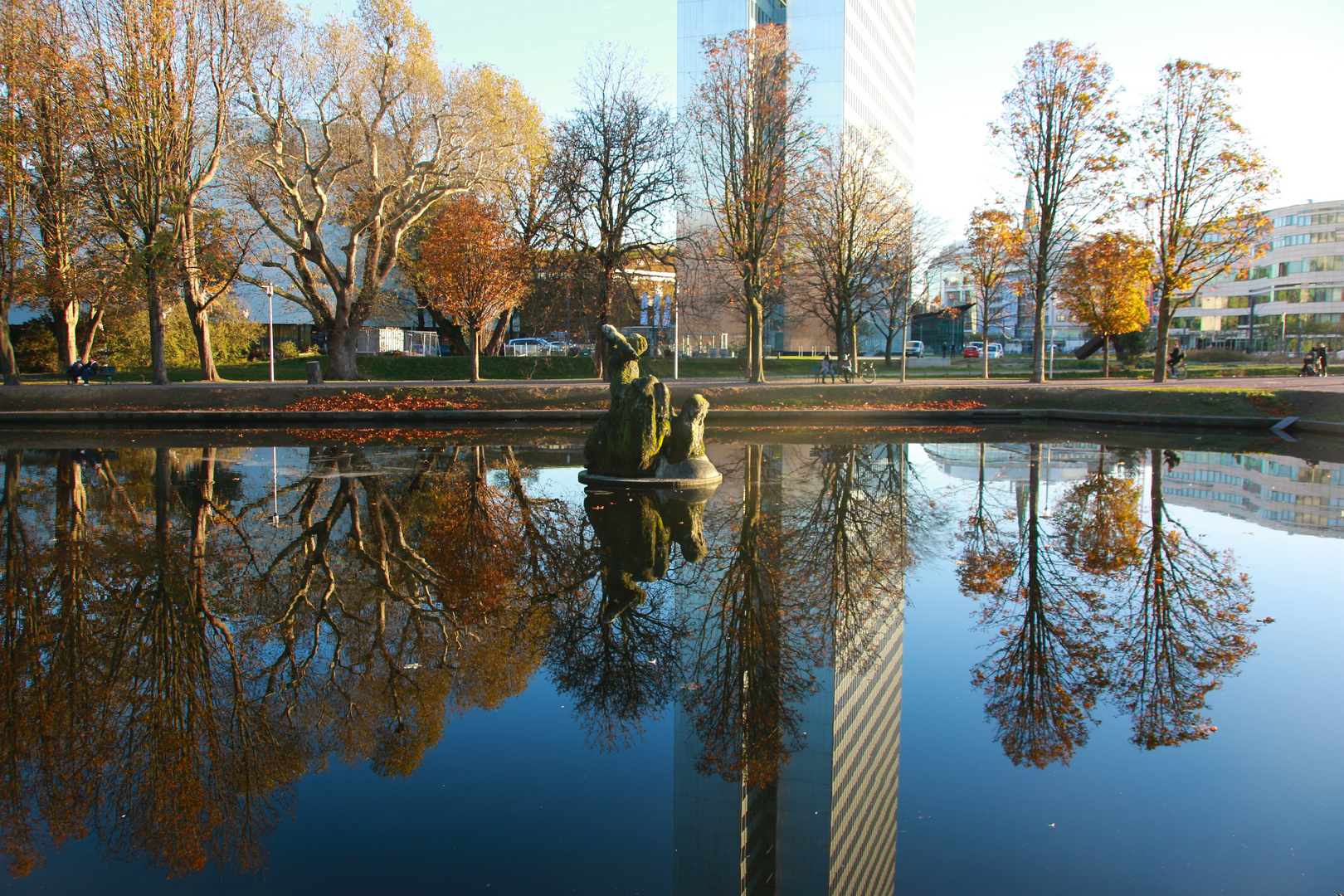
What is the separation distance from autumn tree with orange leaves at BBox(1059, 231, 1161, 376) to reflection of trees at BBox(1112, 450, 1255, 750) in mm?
27430

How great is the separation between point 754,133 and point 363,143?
58.9 ft

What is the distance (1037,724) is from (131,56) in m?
32.9

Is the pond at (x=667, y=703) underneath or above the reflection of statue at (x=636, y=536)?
underneath

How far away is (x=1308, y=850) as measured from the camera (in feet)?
14.0

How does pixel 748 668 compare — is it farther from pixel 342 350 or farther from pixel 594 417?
pixel 342 350

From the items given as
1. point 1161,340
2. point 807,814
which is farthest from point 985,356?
point 807,814

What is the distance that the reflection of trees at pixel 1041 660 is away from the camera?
218 inches

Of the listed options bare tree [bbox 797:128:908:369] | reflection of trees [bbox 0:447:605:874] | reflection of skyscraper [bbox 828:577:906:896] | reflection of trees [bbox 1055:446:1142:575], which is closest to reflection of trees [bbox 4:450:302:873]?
reflection of trees [bbox 0:447:605:874]

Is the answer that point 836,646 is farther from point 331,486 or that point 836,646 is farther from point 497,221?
point 497,221

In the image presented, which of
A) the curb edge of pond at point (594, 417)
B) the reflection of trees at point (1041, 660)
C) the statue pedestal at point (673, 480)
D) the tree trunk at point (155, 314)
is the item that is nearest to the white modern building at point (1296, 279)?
the curb edge of pond at point (594, 417)

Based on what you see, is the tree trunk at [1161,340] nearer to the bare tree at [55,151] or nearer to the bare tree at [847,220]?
the bare tree at [847,220]

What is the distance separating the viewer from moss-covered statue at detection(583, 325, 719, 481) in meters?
13.8

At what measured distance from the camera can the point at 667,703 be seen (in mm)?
5996

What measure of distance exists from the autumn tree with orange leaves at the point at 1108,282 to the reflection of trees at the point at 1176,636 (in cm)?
2743
